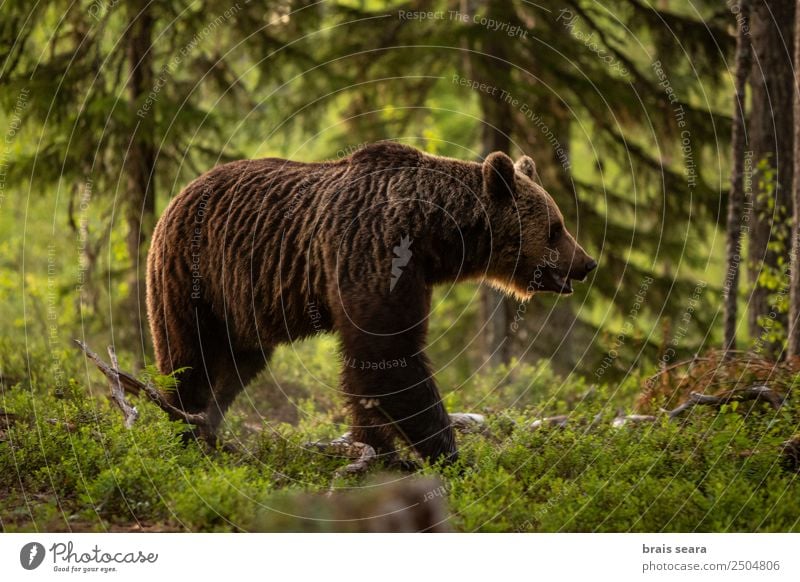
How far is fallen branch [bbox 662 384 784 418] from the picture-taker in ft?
26.2

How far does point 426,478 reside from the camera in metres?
6.96

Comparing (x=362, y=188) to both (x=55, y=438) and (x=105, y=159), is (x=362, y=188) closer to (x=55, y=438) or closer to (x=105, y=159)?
(x=55, y=438)

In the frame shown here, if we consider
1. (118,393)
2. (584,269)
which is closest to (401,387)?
(584,269)

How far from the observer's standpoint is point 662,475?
716cm

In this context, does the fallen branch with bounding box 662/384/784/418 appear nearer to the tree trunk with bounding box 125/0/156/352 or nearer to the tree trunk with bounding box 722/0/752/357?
the tree trunk with bounding box 722/0/752/357

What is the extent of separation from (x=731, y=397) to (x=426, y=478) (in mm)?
3090

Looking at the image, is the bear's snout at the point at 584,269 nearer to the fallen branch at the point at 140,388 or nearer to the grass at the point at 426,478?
the grass at the point at 426,478

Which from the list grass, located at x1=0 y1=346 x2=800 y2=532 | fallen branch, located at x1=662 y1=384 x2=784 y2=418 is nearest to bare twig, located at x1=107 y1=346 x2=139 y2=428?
grass, located at x1=0 y1=346 x2=800 y2=532

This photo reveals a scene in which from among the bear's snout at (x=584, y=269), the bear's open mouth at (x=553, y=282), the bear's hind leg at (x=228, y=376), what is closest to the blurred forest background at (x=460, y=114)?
the bear's hind leg at (x=228, y=376)

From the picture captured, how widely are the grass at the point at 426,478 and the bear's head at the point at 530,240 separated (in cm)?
134

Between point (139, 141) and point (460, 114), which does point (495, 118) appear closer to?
point (460, 114)

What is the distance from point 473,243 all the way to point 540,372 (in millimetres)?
3434

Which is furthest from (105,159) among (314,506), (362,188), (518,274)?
(314,506)

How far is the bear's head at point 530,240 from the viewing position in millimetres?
8172
